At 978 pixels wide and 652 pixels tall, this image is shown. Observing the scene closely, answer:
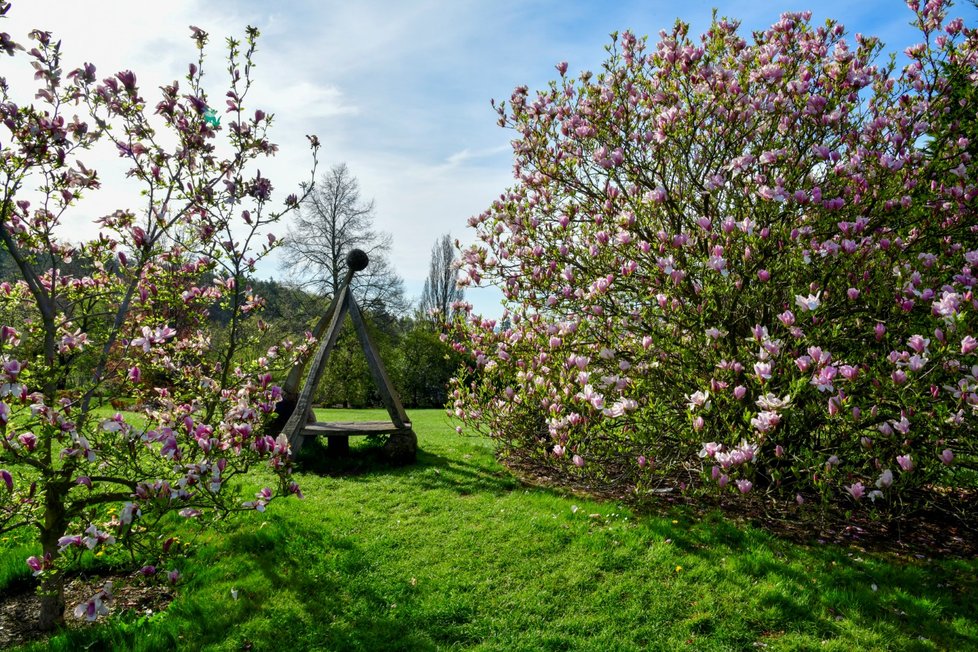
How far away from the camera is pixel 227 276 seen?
15.4 ft

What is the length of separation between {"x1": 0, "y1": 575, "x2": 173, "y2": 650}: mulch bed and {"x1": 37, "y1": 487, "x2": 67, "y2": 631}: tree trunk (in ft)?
0.28

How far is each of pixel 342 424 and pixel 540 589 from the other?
5.53 metres

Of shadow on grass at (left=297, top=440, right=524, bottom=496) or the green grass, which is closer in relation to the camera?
the green grass

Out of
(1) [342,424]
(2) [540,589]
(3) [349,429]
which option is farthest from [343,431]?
(2) [540,589]

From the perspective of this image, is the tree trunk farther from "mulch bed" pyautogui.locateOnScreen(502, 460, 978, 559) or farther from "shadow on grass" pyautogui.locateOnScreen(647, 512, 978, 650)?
"shadow on grass" pyautogui.locateOnScreen(647, 512, 978, 650)

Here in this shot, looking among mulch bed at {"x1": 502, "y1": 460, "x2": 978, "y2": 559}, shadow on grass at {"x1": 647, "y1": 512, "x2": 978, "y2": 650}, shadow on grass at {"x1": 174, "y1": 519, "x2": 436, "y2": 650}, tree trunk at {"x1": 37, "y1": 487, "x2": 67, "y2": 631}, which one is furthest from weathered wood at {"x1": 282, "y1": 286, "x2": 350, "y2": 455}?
shadow on grass at {"x1": 647, "y1": 512, "x2": 978, "y2": 650}

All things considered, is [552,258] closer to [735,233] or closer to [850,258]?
[735,233]

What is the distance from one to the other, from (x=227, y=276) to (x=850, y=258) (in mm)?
5846

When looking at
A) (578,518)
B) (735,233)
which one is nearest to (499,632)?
(578,518)

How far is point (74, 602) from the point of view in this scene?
454 cm

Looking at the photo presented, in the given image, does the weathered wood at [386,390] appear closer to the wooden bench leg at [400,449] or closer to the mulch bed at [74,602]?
the wooden bench leg at [400,449]

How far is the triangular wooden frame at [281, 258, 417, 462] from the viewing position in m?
8.45

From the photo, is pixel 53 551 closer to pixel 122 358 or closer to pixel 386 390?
pixel 122 358

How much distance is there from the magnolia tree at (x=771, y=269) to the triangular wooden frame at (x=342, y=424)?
3420mm
